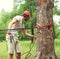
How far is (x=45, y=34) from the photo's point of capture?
32.3 feet

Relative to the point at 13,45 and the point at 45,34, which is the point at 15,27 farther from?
the point at 45,34

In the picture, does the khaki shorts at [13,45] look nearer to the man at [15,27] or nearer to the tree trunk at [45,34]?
the man at [15,27]

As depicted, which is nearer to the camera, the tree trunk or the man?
the man

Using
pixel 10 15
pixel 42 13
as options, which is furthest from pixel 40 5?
pixel 10 15

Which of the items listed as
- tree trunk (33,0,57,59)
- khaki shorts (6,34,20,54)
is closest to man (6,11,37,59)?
khaki shorts (6,34,20,54)

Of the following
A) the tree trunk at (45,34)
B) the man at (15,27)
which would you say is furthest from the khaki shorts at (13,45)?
the tree trunk at (45,34)

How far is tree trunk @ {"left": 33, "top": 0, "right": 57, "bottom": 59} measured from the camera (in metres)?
9.87

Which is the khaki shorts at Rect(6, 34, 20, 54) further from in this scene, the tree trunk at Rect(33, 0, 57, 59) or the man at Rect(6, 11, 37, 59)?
the tree trunk at Rect(33, 0, 57, 59)

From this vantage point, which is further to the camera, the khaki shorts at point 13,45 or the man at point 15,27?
the khaki shorts at point 13,45

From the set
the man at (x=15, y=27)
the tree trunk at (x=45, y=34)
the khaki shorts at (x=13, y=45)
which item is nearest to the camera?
the man at (x=15, y=27)

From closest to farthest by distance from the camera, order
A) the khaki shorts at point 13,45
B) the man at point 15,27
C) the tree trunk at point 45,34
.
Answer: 1. the man at point 15,27
2. the khaki shorts at point 13,45
3. the tree trunk at point 45,34

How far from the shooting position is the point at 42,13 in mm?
10086

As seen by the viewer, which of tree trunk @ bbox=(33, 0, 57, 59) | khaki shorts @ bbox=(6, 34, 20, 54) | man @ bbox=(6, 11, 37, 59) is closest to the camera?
man @ bbox=(6, 11, 37, 59)

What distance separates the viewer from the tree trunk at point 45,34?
32.4 ft
